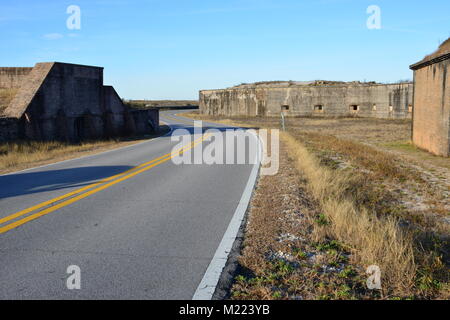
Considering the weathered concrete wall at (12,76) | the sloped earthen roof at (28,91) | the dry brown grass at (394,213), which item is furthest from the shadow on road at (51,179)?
the weathered concrete wall at (12,76)

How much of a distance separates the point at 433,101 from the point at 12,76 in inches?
926

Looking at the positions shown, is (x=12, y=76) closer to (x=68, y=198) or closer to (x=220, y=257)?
(x=68, y=198)

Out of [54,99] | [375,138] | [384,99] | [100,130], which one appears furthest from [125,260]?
[384,99]

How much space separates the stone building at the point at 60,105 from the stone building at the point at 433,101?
1704 centimetres

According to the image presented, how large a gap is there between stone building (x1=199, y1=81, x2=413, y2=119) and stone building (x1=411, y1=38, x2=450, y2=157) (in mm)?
26086

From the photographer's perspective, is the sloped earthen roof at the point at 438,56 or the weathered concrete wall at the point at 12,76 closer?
the sloped earthen roof at the point at 438,56

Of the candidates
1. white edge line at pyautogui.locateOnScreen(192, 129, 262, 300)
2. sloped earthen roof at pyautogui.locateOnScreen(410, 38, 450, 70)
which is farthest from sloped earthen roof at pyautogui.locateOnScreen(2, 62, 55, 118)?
sloped earthen roof at pyautogui.locateOnScreen(410, 38, 450, 70)

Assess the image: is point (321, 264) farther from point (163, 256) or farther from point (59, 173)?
point (59, 173)

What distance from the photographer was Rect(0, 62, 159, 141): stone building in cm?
1898

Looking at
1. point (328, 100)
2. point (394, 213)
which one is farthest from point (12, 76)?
point (328, 100)

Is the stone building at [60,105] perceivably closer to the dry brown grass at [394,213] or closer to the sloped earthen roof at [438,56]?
the dry brown grass at [394,213]

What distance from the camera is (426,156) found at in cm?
1783

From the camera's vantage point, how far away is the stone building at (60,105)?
1898 cm

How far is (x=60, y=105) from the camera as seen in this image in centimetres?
2078
